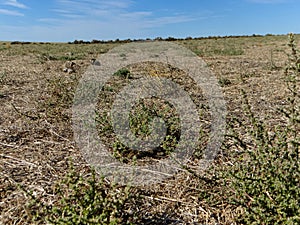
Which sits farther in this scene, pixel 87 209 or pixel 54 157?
pixel 54 157

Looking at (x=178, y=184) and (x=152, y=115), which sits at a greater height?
(x=152, y=115)

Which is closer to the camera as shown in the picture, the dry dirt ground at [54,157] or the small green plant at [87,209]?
the small green plant at [87,209]

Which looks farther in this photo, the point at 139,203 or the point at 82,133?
the point at 82,133

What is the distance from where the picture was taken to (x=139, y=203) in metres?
2.37

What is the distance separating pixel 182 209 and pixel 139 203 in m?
0.32

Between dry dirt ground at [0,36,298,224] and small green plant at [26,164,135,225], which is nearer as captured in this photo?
small green plant at [26,164,135,225]

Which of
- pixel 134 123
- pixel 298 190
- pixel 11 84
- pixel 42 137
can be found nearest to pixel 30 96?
pixel 11 84

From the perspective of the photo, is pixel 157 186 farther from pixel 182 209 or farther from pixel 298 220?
pixel 298 220

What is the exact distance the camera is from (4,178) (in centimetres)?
268

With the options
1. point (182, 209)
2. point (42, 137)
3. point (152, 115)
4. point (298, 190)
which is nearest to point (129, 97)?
point (152, 115)

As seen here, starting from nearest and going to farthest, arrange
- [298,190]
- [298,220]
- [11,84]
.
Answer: [298,220] < [298,190] < [11,84]

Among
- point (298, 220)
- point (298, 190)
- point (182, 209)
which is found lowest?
point (182, 209)

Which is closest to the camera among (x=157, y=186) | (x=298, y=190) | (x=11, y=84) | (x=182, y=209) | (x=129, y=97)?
(x=298, y=190)

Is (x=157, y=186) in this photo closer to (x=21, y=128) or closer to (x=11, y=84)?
(x=21, y=128)
